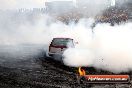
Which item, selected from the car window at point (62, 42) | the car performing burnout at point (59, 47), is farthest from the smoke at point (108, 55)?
the car window at point (62, 42)

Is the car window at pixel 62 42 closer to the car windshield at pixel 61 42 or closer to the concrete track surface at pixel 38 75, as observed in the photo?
the car windshield at pixel 61 42

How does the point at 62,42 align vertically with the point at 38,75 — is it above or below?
above

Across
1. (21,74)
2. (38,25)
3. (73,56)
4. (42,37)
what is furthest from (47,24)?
(21,74)

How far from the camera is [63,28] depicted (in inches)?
1591

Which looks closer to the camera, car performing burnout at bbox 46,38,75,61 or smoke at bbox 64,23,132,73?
smoke at bbox 64,23,132,73

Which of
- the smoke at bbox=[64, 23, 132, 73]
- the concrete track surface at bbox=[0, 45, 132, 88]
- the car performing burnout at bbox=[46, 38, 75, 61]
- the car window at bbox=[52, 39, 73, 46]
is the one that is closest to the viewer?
the concrete track surface at bbox=[0, 45, 132, 88]

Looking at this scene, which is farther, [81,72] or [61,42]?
[61,42]

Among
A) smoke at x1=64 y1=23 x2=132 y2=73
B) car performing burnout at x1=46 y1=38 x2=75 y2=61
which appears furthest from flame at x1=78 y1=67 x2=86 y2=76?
car performing burnout at x1=46 y1=38 x2=75 y2=61

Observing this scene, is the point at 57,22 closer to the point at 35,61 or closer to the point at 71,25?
the point at 71,25

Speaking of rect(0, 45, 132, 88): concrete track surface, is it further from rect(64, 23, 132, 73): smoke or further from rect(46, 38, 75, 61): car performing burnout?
rect(64, 23, 132, 73): smoke

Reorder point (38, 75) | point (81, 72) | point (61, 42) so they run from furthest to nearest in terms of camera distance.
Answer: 1. point (61, 42)
2. point (81, 72)
3. point (38, 75)

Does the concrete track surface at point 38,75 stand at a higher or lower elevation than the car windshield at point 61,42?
lower

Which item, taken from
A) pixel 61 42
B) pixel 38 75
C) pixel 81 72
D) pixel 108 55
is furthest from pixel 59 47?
pixel 38 75

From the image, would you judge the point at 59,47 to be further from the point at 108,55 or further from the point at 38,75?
the point at 38,75
